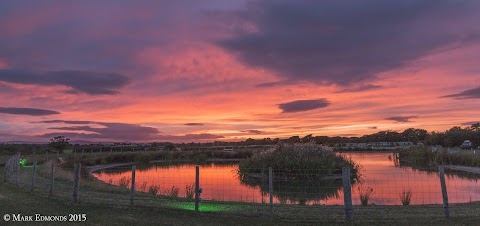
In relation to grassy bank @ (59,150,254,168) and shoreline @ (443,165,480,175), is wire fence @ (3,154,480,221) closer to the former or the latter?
shoreline @ (443,165,480,175)

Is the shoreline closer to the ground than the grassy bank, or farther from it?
closer to the ground

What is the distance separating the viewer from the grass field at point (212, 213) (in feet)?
35.6

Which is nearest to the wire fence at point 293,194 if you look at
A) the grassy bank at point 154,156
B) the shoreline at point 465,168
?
the shoreline at point 465,168

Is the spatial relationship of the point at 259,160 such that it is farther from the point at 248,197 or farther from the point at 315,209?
the point at 315,209

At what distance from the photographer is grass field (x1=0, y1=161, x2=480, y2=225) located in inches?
427

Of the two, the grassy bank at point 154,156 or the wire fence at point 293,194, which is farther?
the grassy bank at point 154,156

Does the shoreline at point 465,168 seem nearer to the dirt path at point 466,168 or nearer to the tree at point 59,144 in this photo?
the dirt path at point 466,168

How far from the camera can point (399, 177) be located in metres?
27.4

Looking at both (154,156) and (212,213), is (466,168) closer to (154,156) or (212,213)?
(212,213)

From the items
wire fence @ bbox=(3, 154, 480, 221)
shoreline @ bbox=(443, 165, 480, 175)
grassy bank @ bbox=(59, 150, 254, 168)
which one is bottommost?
wire fence @ bbox=(3, 154, 480, 221)

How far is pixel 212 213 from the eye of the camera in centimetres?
1216

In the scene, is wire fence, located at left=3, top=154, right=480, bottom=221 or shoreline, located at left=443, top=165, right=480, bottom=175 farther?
shoreline, located at left=443, top=165, right=480, bottom=175

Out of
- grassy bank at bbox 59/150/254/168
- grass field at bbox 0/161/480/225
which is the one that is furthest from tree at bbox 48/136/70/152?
grass field at bbox 0/161/480/225

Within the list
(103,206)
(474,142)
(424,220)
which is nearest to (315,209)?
(424,220)
